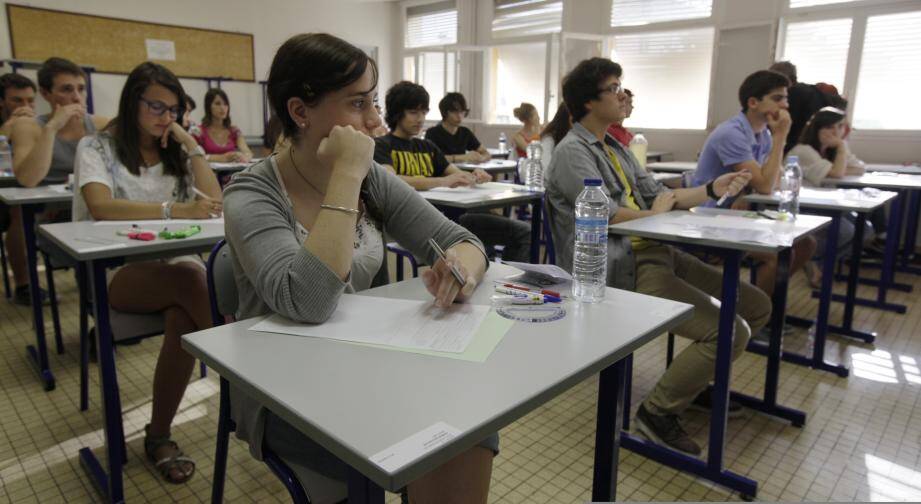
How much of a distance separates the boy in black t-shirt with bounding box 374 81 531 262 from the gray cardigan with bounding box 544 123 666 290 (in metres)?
0.98

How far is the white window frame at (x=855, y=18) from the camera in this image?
16.3 feet

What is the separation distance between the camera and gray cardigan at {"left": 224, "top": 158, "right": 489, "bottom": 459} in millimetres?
998

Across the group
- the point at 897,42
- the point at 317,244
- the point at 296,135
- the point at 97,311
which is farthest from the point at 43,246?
the point at 897,42

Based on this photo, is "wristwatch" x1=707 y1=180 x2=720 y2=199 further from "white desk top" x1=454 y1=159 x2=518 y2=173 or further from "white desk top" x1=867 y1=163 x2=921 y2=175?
"white desk top" x1=867 y1=163 x2=921 y2=175

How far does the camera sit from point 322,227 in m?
1.05

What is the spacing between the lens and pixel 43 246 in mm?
2371

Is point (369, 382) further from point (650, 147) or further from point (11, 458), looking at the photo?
point (650, 147)

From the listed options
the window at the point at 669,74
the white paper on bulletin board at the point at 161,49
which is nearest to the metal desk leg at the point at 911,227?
the window at the point at 669,74

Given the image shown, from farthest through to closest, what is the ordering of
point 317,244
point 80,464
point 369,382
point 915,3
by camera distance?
point 915,3 → point 80,464 → point 317,244 → point 369,382

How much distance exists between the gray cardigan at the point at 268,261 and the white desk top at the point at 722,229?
0.74 metres

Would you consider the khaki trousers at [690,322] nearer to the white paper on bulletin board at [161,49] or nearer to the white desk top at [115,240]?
the white desk top at [115,240]

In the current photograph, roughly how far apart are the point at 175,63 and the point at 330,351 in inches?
289

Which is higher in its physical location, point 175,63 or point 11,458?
point 175,63

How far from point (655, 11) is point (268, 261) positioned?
650 centimetres
